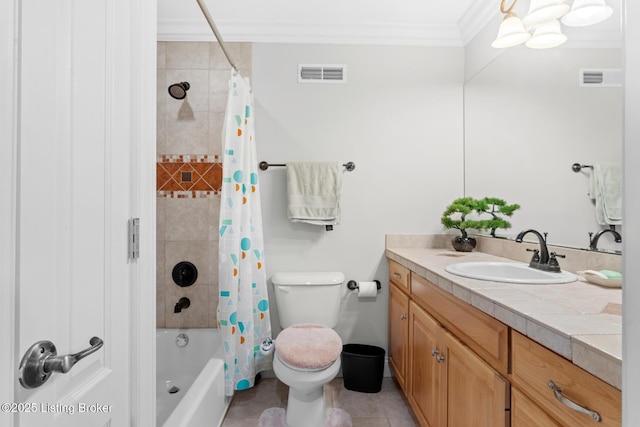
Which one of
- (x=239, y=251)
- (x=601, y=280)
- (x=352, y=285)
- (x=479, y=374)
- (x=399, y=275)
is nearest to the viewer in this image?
(x=479, y=374)

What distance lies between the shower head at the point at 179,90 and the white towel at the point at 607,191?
1.99m

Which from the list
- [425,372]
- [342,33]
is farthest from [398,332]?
[342,33]

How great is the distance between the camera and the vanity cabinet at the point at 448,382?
0.99 m

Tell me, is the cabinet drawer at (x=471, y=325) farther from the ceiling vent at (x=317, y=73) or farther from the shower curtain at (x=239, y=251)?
the ceiling vent at (x=317, y=73)

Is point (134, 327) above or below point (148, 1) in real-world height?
below

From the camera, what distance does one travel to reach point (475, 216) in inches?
90.0

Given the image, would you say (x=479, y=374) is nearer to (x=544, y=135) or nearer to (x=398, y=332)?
(x=398, y=332)

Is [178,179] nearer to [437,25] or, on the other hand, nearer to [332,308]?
[332,308]

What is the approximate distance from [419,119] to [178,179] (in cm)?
168

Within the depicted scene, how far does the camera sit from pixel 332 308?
2121 mm

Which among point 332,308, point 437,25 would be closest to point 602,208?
point 332,308

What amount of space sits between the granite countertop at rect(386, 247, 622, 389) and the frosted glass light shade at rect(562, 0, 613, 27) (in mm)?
1085

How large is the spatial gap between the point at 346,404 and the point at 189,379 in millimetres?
917

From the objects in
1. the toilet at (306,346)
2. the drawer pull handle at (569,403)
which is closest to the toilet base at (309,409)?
the toilet at (306,346)
